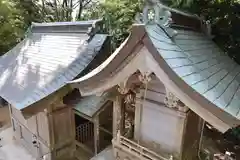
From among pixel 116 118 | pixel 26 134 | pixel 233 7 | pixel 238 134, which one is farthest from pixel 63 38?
pixel 238 134

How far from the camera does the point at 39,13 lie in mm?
19094

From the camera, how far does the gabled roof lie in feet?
9.96

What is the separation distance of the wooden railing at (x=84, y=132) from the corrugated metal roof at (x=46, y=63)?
239 cm

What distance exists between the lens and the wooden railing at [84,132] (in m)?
7.99

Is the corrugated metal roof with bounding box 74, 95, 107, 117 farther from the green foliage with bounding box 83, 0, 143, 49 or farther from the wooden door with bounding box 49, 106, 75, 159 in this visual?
the green foliage with bounding box 83, 0, 143, 49

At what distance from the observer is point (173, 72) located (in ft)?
10.2

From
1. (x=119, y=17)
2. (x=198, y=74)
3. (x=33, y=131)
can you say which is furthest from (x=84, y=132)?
(x=119, y=17)

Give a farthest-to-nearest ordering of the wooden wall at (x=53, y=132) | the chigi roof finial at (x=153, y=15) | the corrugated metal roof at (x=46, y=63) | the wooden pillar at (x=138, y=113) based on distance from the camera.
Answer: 1. the wooden wall at (x=53, y=132)
2. the corrugated metal roof at (x=46, y=63)
3. the wooden pillar at (x=138, y=113)
4. the chigi roof finial at (x=153, y=15)

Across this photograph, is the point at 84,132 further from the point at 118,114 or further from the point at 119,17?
the point at 119,17

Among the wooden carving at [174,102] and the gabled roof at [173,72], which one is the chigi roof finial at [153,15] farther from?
the wooden carving at [174,102]

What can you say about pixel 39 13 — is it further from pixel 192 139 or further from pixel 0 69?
pixel 192 139

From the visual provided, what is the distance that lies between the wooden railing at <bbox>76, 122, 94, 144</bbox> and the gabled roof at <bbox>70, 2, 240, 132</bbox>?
3.98 meters

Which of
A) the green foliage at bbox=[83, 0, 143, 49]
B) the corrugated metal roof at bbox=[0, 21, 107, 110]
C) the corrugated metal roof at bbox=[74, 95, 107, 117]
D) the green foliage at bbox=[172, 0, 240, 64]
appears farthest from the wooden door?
the green foliage at bbox=[172, 0, 240, 64]

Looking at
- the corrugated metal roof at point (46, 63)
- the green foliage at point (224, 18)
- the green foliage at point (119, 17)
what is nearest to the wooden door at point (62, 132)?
the corrugated metal roof at point (46, 63)
